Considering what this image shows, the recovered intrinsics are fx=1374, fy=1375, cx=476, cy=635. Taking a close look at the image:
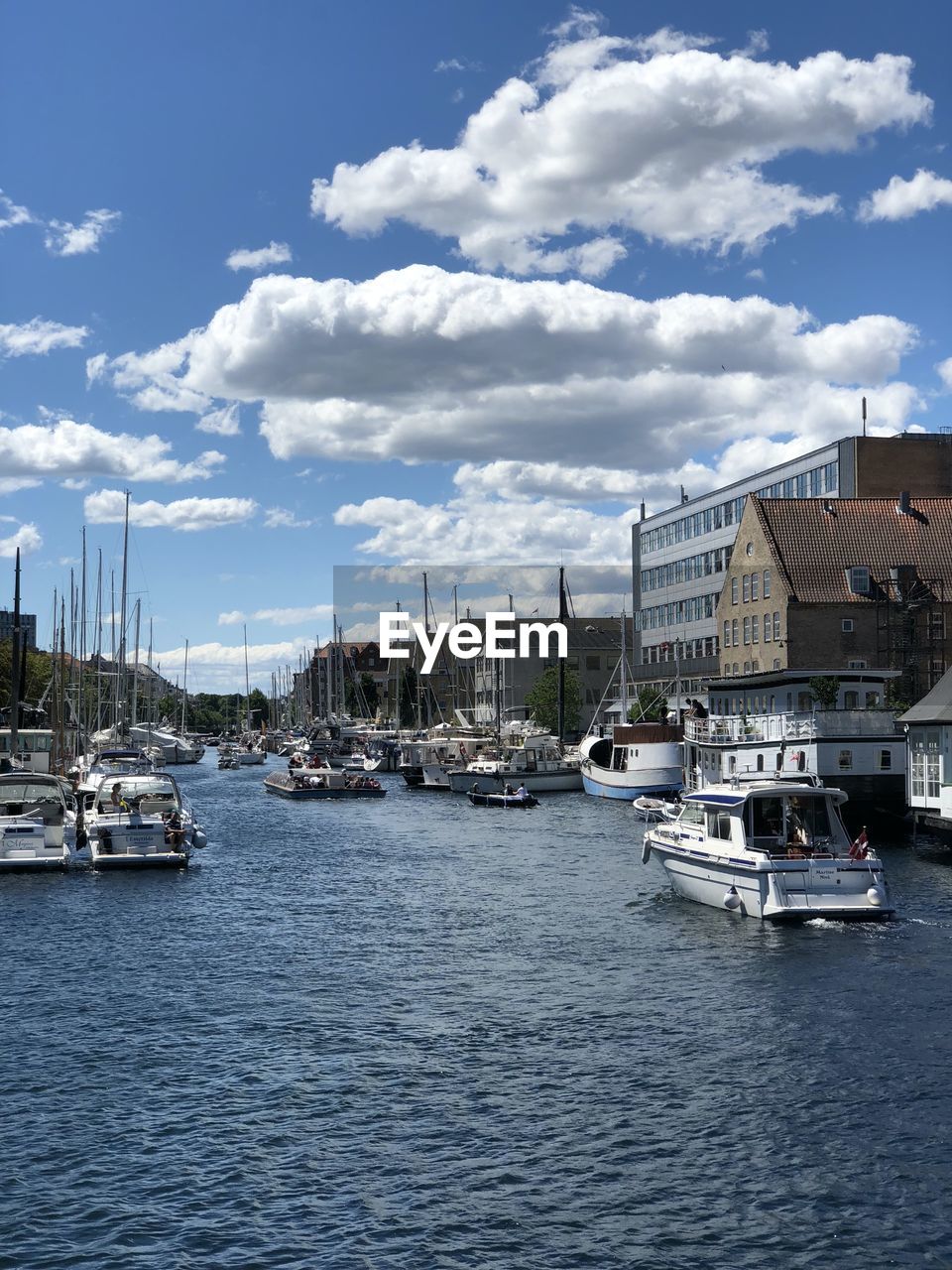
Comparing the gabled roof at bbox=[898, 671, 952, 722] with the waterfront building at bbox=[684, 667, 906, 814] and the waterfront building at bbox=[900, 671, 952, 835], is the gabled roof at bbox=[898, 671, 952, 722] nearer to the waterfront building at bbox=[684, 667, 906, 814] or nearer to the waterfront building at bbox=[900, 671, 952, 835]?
the waterfront building at bbox=[900, 671, 952, 835]

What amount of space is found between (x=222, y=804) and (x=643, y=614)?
53.8m

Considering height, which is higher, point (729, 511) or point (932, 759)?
point (729, 511)

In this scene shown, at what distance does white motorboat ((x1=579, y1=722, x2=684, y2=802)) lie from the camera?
9825 centimetres

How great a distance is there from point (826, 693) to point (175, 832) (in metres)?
36.1

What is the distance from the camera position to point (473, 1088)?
23.8m

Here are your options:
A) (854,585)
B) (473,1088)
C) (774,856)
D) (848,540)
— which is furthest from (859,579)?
(473,1088)

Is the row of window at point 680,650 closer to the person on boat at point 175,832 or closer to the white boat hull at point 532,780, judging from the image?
the white boat hull at point 532,780

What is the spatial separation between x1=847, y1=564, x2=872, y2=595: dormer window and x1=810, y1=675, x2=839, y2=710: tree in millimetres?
18045

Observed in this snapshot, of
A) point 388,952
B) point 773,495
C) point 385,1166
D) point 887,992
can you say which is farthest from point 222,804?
point 385,1166

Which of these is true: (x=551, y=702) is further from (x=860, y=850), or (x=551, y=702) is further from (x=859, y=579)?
(x=860, y=850)

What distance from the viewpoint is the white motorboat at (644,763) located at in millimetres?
98250

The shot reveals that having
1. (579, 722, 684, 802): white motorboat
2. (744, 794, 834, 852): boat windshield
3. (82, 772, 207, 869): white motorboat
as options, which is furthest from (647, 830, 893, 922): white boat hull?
(579, 722, 684, 802): white motorboat

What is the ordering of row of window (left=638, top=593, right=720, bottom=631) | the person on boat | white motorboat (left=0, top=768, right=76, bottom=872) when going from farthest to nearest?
row of window (left=638, top=593, right=720, bottom=631), the person on boat, white motorboat (left=0, top=768, right=76, bottom=872)

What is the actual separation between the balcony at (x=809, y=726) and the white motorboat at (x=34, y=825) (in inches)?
1363
